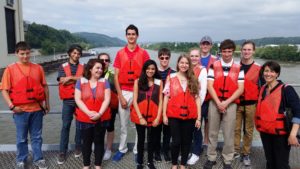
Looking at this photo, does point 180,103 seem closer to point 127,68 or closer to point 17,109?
point 127,68

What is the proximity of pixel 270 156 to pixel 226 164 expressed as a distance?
0.55m

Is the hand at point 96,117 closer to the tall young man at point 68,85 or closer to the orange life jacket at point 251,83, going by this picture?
the tall young man at point 68,85

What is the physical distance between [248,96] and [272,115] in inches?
23.0

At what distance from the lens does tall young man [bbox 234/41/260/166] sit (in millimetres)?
3362

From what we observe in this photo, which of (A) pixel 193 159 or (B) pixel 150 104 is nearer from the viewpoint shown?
(B) pixel 150 104

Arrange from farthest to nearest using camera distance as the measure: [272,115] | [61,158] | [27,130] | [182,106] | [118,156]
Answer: [118,156] → [61,158] → [27,130] → [182,106] → [272,115]

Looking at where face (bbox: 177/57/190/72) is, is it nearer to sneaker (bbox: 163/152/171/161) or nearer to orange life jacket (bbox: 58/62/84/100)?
sneaker (bbox: 163/152/171/161)

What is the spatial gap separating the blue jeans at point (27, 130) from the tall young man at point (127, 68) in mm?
955

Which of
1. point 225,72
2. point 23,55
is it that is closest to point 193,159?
point 225,72

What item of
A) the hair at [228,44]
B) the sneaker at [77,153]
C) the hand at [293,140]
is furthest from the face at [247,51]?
the sneaker at [77,153]

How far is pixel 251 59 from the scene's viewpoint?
3.44 meters

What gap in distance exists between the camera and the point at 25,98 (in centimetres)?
315

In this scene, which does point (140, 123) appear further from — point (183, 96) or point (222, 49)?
point (222, 49)

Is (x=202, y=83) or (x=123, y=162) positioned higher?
(x=202, y=83)
